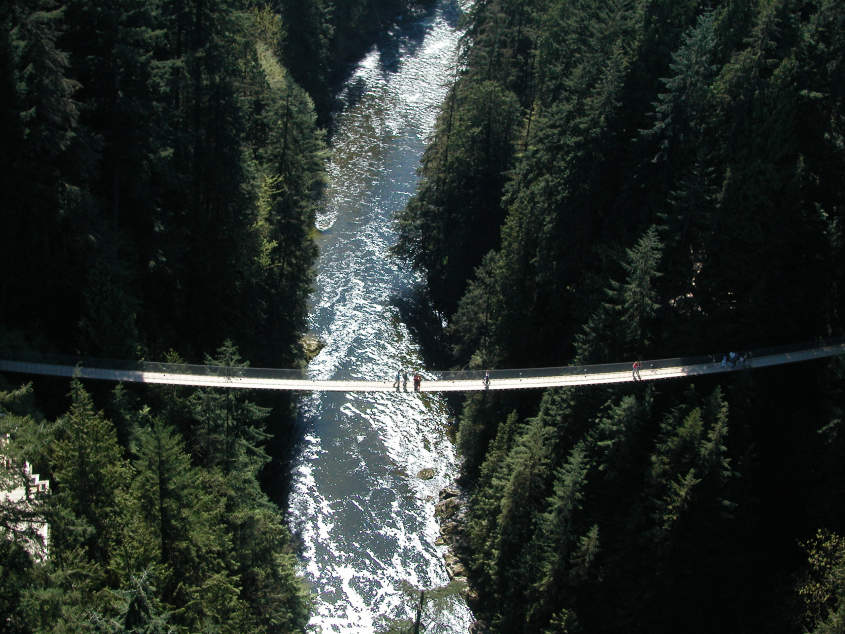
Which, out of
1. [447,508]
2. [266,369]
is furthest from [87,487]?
[447,508]

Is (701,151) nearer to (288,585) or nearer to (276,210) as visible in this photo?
(276,210)

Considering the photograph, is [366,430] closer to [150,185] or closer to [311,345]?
[311,345]

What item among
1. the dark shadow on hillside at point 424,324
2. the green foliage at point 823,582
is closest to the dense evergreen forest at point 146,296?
the dark shadow on hillside at point 424,324

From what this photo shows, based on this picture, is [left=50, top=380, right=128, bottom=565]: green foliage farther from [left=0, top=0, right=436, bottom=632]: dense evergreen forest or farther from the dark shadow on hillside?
the dark shadow on hillside

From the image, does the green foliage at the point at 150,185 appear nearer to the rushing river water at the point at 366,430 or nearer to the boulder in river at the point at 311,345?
the boulder in river at the point at 311,345

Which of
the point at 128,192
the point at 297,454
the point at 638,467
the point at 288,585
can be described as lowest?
the point at 297,454

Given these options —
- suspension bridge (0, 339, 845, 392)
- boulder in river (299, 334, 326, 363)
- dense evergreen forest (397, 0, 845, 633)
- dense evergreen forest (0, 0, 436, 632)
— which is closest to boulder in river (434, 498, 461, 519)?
dense evergreen forest (397, 0, 845, 633)

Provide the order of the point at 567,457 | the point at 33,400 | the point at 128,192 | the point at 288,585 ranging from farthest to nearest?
the point at 128,192
the point at 567,457
the point at 288,585
the point at 33,400

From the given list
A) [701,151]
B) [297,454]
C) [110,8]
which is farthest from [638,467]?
[110,8]
